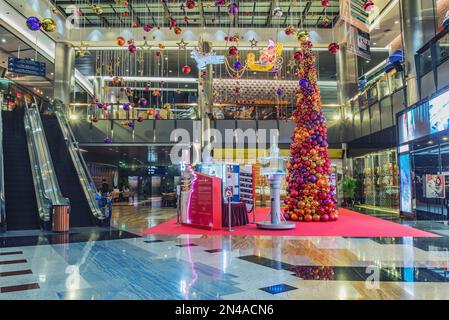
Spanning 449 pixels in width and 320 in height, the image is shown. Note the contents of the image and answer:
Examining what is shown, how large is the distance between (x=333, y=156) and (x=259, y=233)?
1076 cm

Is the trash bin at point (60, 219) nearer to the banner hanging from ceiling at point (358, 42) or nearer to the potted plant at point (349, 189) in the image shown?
the banner hanging from ceiling at point (358, 42)

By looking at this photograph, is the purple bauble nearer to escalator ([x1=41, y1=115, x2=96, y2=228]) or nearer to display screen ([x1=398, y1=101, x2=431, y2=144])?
display screen ([x1=398, y1=101, x2=431, y2=144])

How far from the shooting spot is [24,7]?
1347 centimetres

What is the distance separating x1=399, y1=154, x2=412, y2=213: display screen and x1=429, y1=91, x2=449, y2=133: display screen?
1.73 metres

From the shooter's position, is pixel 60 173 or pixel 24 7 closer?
pixel 60 173

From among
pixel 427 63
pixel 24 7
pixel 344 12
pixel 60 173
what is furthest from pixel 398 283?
pixel 24 7

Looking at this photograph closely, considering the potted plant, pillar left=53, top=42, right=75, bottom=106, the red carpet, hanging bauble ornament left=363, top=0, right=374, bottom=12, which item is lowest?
the red carpet

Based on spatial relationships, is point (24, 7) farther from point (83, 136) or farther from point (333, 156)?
point (333, 156)

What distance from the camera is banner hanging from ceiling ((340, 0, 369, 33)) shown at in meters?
7.82

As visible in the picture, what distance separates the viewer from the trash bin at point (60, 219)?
771cm

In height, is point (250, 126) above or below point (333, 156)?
above

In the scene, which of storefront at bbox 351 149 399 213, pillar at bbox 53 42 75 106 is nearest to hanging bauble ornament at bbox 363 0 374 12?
storefront at bbox 351 149 399 213
